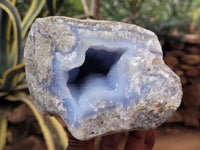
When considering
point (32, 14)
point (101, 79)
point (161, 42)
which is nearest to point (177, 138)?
point (161, 42)

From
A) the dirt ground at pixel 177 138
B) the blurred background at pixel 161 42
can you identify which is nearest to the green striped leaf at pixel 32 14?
the blurred background at pixel 161 42

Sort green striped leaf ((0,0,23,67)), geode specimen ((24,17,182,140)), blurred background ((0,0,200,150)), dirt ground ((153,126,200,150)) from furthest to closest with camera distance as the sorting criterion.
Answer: dirt ground ((153,126,200,150)) < blurred background ((0,0,200,150)) < green striped leaf ((0,0,23,67)) < geode specimen ((24,17,182,140))

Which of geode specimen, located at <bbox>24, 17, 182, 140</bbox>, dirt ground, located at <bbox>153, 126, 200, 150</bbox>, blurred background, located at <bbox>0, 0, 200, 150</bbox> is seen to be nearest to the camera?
geode specimen, located at <bbox>24, 17, 182, 140</bbox>

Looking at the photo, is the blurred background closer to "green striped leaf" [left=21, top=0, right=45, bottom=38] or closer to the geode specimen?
"green striped leaf" [left=21, top=0, right=45, bottom=38]

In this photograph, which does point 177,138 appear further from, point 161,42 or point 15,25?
point 15,25

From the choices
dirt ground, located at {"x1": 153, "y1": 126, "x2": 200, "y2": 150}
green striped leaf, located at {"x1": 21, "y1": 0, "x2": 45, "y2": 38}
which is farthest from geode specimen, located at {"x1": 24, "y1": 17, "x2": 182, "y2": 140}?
dirt ground, located at {"x1": 153, "y1": 126, "x2": 200, "y2": 150}

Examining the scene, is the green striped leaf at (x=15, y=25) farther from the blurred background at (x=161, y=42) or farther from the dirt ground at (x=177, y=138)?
the dirt ground at (x=177, y=138)

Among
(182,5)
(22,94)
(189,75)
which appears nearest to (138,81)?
(22,94)

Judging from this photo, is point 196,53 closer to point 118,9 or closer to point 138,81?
point 118,9
